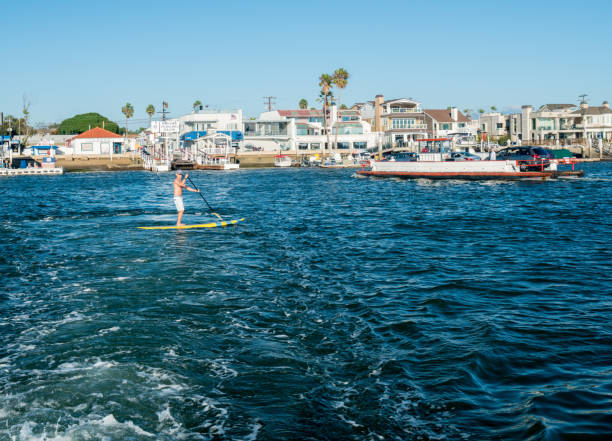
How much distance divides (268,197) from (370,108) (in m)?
88.1

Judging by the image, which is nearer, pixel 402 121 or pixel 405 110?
pixel 402 121

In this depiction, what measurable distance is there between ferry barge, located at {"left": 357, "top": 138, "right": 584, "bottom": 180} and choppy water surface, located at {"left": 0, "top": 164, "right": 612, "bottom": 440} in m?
33.4

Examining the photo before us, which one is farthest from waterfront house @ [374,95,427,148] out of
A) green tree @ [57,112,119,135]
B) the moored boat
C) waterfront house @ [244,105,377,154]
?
green tree @ [57,112,119,135]

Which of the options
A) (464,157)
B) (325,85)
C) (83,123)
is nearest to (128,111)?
(83,123)

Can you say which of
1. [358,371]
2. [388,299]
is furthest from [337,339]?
[388,299]

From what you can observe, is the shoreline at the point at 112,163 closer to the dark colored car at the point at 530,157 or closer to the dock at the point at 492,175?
the dock at the point at 492,175

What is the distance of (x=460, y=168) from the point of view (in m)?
55.7

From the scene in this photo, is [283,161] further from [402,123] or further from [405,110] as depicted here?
[405,110]

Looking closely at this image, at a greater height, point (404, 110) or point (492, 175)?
point (404, 110)

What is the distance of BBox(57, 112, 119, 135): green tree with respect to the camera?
476 feet

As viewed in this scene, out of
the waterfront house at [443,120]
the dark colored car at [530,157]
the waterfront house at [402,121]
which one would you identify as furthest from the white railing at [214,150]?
the dark colored car at [530,157]

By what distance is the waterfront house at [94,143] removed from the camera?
4274 inches

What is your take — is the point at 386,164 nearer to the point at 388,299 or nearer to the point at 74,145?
the point at 388,299

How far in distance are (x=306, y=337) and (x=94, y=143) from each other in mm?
108258
